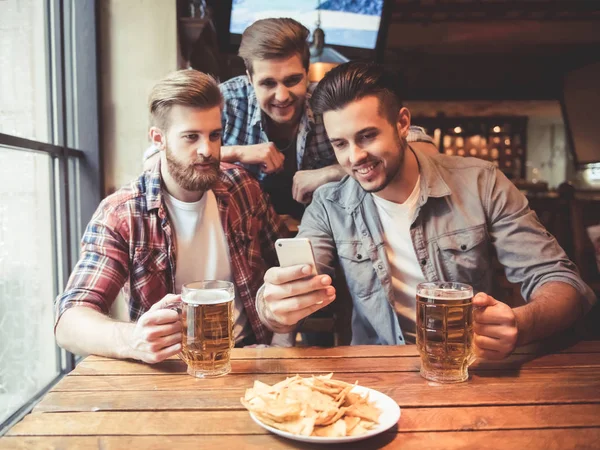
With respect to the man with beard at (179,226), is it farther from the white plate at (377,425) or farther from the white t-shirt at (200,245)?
the white plate at (377,425)

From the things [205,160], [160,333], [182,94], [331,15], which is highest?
[331,15]

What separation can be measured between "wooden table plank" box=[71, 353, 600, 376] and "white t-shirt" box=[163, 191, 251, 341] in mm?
561

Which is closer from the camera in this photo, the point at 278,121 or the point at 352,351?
the point at 352,351

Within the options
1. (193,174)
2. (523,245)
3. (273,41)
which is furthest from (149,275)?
(523,245)

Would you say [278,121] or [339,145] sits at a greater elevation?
[278,121]

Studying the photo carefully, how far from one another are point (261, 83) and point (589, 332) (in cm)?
190

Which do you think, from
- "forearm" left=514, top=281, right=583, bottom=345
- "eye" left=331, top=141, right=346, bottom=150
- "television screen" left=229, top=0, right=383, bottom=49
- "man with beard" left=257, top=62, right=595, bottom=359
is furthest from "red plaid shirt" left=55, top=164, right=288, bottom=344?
"television screen" left=229, top=0, right=383, bottom=49

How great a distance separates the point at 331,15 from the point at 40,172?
9.80 feet

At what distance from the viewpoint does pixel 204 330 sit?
120 centimetres

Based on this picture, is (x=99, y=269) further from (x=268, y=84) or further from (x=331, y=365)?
(x=268, y=84)

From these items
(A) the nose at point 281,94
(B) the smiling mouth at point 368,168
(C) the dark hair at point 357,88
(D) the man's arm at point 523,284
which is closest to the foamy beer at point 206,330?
(D) the man's arm at point 523,284

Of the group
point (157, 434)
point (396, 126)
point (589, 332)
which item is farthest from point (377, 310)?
point (589, 332)

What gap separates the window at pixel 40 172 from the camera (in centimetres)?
207

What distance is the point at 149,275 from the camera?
1.77 metres
